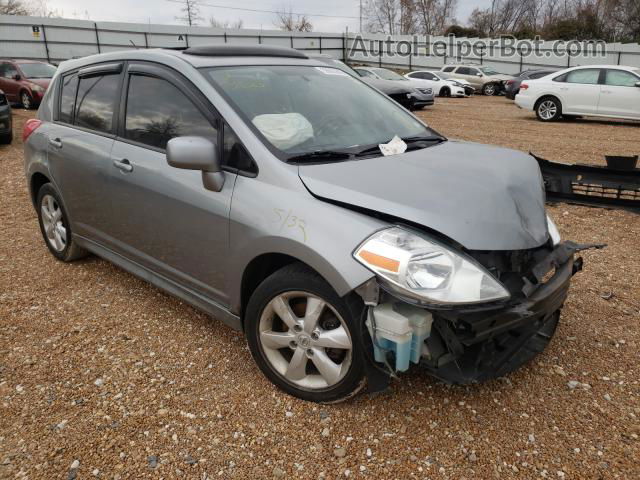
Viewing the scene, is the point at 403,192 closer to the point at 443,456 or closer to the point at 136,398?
the point at 443,456

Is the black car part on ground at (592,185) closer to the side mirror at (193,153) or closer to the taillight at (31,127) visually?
the side mirror at (193,153)

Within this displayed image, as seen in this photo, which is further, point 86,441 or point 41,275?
point 41,275

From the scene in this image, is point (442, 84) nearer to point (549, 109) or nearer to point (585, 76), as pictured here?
point (549, 109)

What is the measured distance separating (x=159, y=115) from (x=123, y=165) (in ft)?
1.38

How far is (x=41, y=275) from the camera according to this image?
4199mm

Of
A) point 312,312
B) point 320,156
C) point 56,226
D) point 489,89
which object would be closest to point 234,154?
point 320,156

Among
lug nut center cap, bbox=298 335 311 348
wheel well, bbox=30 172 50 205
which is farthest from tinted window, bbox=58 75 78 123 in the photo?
lug nut center cap, bbox=298 335 311 348

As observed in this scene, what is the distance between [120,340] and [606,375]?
2891 millimetres

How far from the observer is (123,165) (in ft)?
10.5

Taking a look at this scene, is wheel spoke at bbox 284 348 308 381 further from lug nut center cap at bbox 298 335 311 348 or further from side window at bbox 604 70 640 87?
side window at bbox 604 70 640 87

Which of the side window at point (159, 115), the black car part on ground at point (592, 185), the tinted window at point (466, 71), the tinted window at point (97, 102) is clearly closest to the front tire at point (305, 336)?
the side window at point (159, 115)

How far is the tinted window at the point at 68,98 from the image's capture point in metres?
3.90

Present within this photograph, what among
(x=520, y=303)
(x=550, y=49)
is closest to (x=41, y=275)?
(x=520, y=303)

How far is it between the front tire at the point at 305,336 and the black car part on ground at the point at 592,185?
3.93 m
